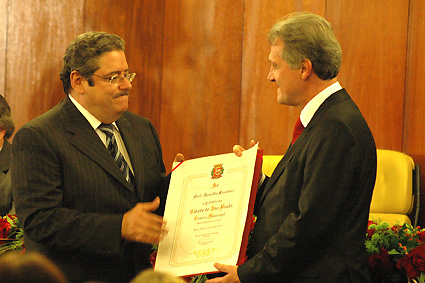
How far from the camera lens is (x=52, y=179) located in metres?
2.56

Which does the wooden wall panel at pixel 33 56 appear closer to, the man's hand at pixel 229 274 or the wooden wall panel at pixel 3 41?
the wooden wall panel at pixel 3 41

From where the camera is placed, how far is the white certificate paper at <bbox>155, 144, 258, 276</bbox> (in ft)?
8.58

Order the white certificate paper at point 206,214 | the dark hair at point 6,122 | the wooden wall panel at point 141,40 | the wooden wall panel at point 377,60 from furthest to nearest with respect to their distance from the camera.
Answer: the wooden wall panel at point 141,40
the wooden wall panel at point 377,60
the dark hair at point 6,122
the white certificate paper at point 206,214

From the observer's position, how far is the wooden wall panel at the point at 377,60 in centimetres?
533

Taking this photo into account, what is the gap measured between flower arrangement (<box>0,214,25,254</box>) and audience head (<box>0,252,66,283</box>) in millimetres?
2420

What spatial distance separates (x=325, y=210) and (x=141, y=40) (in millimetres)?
4015

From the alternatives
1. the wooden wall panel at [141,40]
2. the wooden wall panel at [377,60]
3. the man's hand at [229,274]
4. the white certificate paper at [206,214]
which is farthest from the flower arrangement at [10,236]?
the wooden wall panel at [377,60]

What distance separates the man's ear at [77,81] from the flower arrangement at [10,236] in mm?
1257

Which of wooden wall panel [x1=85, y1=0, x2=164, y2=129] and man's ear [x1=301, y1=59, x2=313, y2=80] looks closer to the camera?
man's ear [x1=301, y1=59, x2=313, y2=80]

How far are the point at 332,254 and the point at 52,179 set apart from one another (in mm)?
1196

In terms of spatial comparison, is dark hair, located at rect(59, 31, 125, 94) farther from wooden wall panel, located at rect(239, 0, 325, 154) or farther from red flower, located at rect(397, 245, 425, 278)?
wooden wall panel, located at rect(239, 0, 325, 154)

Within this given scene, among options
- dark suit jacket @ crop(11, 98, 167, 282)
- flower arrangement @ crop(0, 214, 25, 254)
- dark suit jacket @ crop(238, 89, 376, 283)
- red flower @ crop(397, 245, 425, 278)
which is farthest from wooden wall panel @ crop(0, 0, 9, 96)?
red flower @ crop(397, 245, 425, 278)

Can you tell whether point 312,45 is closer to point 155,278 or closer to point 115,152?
point 115,152

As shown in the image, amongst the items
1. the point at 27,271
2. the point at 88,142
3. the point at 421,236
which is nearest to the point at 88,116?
the point at 88,142
